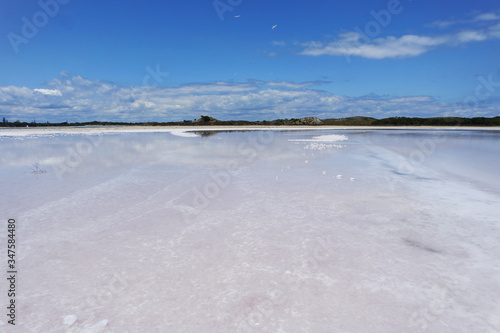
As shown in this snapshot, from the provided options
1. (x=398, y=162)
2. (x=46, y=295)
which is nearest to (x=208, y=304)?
(x=46, y=295)

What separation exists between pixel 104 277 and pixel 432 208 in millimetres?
6462

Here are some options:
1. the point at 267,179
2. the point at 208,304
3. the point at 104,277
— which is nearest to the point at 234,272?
the point at 208,304

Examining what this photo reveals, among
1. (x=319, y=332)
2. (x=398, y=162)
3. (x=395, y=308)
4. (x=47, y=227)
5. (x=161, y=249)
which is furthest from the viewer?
(x=398, y=162)

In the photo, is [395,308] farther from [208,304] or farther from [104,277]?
[104,277]

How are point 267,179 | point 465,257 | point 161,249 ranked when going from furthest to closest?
point 267,179 < point 161,249 < point 465,257

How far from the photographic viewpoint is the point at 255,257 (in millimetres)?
4160

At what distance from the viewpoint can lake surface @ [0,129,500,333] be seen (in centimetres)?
293

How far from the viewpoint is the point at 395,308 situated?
3031 mm

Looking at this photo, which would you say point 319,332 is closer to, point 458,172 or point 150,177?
point 150,177

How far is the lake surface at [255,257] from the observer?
293 centimetres

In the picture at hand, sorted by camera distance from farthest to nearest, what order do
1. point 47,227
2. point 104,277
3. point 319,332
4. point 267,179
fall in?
point 267,179
point 47,227
point 104,277
point 319,332

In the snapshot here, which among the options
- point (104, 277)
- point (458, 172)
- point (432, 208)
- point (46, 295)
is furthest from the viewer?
point (458, 172)

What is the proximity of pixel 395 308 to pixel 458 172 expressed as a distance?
1015cm

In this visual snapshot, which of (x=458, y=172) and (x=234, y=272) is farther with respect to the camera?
(x=458, y=172)
